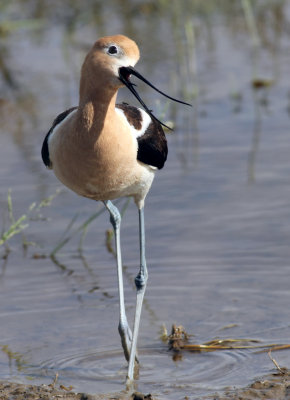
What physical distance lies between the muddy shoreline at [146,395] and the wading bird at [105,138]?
0.37m

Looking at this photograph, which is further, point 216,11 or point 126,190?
point 216,11

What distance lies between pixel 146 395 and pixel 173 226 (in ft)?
7.92

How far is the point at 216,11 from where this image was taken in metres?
10.8

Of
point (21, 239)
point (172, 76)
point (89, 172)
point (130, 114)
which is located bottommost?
point (89, 172)

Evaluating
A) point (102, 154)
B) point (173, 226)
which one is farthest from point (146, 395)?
point (173, 226)

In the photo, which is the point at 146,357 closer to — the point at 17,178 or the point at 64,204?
the point at 64,204

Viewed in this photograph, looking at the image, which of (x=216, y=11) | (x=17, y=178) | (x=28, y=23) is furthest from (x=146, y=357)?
(x=216, y=11)

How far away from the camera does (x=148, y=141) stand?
14.2 ft

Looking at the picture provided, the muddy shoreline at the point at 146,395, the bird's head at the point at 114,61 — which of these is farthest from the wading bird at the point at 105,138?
the muddy shoreline at the point at 146,395

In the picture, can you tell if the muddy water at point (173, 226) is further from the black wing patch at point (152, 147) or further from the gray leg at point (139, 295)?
the black wing patch at point (152, 147)

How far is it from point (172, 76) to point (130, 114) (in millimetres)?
4320

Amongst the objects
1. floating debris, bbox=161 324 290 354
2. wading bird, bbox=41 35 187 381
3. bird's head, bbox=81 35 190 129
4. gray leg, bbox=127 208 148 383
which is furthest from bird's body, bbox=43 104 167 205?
floating debris, bbox=161 324 290 354

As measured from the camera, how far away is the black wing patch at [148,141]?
426cm

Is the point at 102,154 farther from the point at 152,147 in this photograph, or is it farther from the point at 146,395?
the point at 146,395
